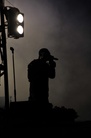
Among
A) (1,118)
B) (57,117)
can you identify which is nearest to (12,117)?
(1,118)

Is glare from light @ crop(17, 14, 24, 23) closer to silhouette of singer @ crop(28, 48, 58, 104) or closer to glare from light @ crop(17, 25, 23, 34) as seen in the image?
glare from light @ crop(17, 25, 23, 34)

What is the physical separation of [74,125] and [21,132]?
1064mm

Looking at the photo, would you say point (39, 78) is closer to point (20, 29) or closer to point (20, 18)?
point (20, 29)

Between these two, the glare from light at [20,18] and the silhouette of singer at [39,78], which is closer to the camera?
the silhouette of singer at [39,78]

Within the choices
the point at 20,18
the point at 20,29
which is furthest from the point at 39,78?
the point at 20,18

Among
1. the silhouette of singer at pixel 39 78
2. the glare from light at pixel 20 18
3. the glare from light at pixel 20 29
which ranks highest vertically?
the glare from light at pixel 20 18

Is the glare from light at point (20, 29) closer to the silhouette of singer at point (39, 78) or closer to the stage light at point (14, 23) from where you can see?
the stage light at point (14, 23)

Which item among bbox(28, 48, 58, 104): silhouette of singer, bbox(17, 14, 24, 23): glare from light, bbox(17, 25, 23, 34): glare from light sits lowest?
bbox(28, 48, 58, 104): silhouette of singer

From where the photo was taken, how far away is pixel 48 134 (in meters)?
5.98

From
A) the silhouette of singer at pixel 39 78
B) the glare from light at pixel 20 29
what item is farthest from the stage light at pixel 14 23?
the silhouette of singer at pixel 39 78

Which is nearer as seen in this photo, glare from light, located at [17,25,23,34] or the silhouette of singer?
the silhouette of singer

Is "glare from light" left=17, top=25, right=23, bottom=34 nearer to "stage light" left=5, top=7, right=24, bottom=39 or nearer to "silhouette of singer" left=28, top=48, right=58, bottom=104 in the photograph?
"stage light" left=5, top=7, right=24, bottom=39

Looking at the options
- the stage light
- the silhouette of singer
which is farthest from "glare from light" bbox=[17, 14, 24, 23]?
the silhouette of singer

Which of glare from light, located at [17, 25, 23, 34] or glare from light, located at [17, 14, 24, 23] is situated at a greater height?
glare from light, located at [17, 14, 24, 23]
